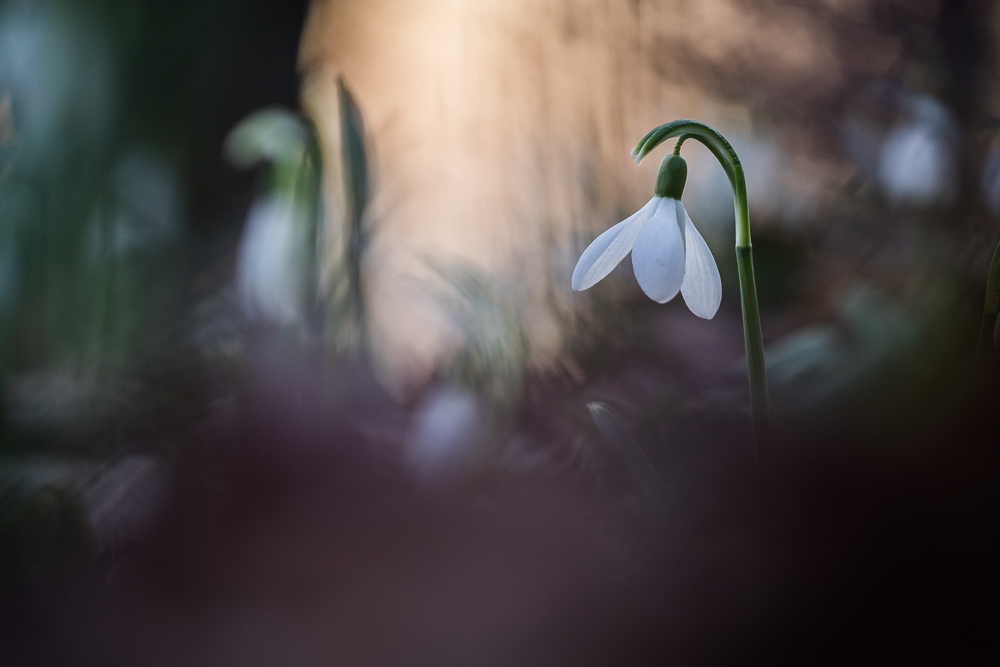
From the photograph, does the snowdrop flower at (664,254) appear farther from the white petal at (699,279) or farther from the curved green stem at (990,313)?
the curved green stem at (990,313)

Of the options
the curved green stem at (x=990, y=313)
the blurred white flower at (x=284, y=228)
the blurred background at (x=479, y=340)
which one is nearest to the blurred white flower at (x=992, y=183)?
the blurred background at (x=479, y=340)

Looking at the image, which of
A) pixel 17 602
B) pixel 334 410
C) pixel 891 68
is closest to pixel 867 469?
pixel 334 410

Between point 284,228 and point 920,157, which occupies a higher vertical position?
point 920,157

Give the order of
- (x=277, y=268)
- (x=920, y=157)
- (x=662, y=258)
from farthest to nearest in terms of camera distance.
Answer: (x=920, y=157) → (x=277, y=268) → (x=662, y=258)

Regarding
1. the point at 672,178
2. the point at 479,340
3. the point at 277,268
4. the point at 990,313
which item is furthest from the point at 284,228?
the point at 990,313

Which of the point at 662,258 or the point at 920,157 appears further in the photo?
the point at 920,157

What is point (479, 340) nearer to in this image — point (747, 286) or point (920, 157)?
point (747, 286)

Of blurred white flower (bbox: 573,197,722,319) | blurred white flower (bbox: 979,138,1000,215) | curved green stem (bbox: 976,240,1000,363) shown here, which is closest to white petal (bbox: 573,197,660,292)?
blurred white flower (bbox: 573,197,722,319)
